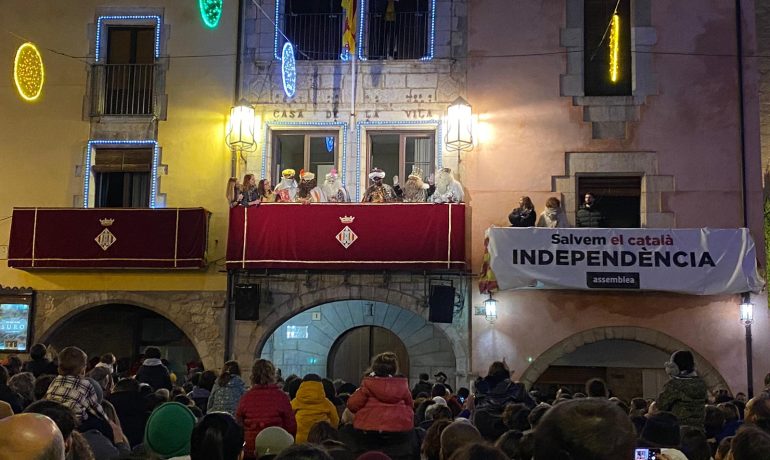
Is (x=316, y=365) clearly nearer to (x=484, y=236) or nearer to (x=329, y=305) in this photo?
(x=329, y=305)

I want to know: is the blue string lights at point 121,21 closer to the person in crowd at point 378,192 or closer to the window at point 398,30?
the window at point 398,30

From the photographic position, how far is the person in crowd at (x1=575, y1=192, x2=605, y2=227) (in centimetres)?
1551

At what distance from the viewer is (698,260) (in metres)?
14.9

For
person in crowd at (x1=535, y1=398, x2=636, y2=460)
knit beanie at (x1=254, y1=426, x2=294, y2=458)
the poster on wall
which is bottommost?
knit beanie at (x1=254, y1=426, x2=294, y2=458)

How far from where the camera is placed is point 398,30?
55.9 feet

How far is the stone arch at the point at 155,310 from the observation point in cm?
1622

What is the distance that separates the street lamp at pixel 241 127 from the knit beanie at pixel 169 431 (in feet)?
34.3

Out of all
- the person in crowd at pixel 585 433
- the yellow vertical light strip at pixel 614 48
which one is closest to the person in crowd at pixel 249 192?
the yellow vertical light strip at pixel 614 48

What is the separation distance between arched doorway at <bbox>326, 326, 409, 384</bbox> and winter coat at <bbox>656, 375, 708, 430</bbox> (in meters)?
11.2

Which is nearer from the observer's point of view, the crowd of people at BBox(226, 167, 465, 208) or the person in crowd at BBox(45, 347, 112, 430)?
the person in crowd at BBox(45, 347, 112, 430)

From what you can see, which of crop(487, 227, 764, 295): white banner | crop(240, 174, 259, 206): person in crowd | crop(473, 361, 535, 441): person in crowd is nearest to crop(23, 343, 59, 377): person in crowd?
crop(473, 361, 535, 441): person in crowd

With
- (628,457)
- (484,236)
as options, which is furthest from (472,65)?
(628,457)

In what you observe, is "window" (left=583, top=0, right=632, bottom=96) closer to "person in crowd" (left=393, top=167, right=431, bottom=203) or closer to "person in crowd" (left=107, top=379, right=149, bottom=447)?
"person in crowd" (left=393, top=167, right=431, bottom=203)

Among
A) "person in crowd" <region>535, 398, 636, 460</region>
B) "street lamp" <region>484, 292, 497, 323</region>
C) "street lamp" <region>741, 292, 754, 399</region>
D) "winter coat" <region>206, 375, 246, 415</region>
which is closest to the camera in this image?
"person in crowd" <region>535, 398, 636, 460</region>
